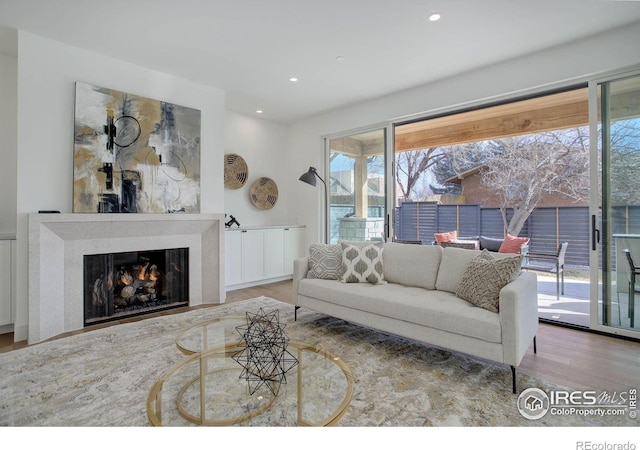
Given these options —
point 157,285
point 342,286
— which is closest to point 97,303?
point 157,285

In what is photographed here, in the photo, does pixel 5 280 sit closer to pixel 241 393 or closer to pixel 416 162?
pixel 241 393

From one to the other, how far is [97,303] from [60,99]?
2.08m

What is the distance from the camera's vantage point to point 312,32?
114 inches

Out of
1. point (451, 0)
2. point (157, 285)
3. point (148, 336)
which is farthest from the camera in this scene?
point (157, 285)

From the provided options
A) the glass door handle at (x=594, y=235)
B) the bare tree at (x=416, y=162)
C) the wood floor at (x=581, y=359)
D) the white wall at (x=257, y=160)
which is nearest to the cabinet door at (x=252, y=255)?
the white wall at (x=257, y=160)

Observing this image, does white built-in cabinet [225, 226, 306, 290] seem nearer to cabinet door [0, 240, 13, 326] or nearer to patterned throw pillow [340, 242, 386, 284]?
patterned throw pillow [340, 242, 386, 284]

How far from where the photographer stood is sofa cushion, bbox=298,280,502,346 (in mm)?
2176

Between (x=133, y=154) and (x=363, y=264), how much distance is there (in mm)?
2786

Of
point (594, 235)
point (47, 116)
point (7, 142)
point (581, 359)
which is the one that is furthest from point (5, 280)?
point (594, 235)

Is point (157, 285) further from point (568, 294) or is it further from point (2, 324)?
point (568, 294)

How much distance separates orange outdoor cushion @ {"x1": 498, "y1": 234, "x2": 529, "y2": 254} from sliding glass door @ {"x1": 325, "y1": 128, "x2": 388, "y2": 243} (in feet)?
5.77

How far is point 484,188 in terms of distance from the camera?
556 centimetres
